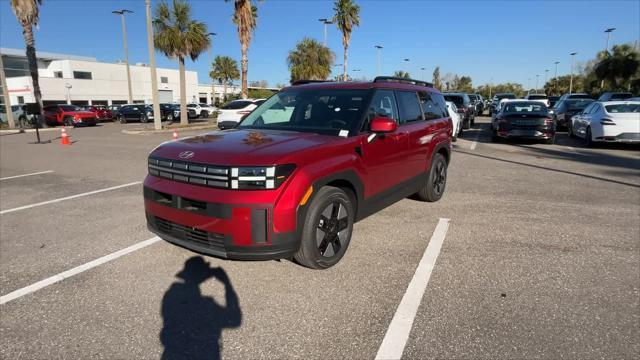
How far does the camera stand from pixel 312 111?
4426 millimetres

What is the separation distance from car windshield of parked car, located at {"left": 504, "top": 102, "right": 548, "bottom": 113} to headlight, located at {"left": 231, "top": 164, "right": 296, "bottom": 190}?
42.1ft

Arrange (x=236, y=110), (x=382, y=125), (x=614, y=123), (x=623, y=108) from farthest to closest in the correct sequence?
1. (x=236, y=110)
2. (x=623, y=108)
3. (x=614, y=123)
4. (x=382, y=125)

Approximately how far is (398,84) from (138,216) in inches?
158

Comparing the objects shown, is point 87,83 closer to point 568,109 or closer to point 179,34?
point 179,34

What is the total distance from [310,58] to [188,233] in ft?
178

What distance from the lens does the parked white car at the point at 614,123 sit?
37.3ft

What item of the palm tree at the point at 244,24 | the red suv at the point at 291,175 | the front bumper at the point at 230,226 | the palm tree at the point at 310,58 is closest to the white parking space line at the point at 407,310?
the red suv at the point at 291,175

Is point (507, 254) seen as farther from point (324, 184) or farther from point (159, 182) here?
point (159, 182)

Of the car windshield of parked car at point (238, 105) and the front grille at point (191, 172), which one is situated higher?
the car windshield of parked car at point (238, 105)

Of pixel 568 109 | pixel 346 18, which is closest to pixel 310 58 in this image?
pixel 346 18

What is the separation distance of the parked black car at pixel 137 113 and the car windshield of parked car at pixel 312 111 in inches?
1175

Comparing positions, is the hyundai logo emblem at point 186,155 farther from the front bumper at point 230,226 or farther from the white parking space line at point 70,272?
the white parking space line at point 70,272

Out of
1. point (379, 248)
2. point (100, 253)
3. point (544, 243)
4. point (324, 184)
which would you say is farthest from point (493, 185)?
point (100, 253)

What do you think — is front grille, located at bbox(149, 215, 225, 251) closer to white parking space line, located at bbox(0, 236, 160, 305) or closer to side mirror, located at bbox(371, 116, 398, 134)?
white parking space line, located at bbox(0, 236, 160, 305)
